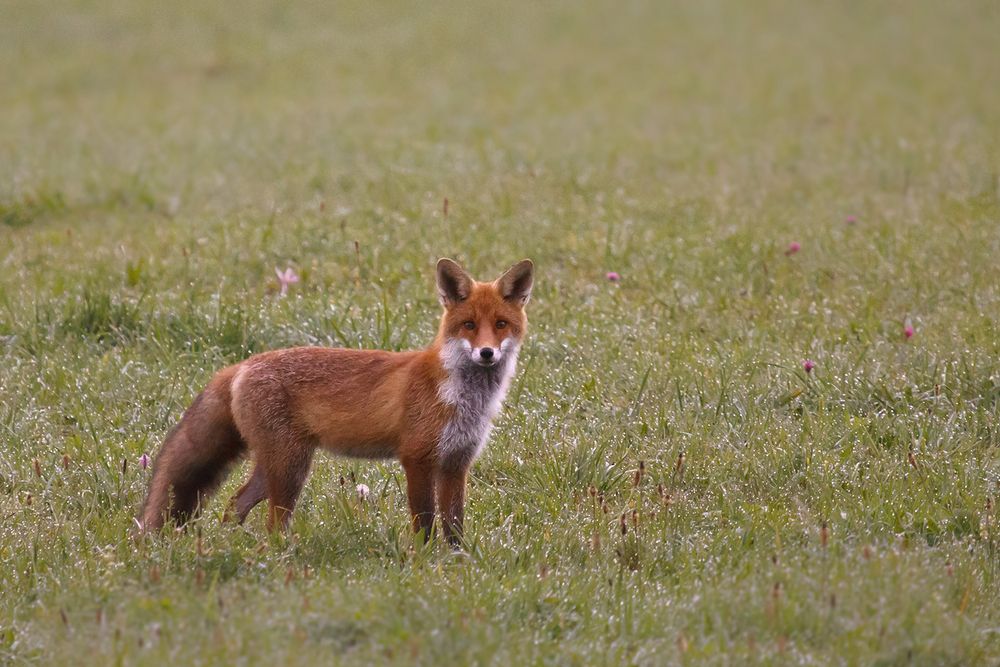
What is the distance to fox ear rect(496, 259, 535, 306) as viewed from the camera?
6164mm

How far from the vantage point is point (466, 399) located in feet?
19.7

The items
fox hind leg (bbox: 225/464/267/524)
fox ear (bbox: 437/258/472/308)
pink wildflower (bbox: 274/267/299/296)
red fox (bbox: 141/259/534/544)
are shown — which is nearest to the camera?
red fox (bbox: 141/259/534/544)

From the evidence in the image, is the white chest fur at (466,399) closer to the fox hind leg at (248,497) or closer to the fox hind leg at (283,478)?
the fox hind leg at (283,478)

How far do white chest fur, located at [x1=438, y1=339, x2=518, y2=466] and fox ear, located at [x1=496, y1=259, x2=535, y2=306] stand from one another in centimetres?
28

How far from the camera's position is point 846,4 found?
3425cm

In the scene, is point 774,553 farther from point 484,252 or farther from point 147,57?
point 147,57

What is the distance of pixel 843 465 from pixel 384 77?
62.6 ft

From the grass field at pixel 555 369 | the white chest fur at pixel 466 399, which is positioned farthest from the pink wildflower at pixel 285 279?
the white chest fur at pixel 466 399

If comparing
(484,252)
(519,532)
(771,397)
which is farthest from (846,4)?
(519,532)

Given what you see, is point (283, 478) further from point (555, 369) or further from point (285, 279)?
point (285, 279)

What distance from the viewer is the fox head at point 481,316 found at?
5949 millimetres

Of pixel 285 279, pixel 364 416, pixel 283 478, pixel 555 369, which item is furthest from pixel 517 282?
pixel 285 279

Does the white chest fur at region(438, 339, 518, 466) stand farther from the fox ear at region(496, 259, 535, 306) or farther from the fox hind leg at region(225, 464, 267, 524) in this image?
the fox hind leg at region(225, 464, 267, 524)

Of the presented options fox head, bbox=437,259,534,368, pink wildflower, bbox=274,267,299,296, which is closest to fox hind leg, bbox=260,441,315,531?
fox head, bbox=437,259,534,368
